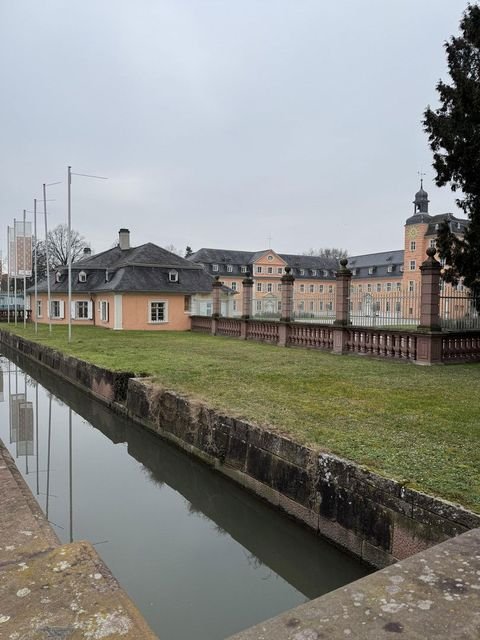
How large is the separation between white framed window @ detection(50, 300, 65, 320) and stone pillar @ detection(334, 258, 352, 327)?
82.0 ft

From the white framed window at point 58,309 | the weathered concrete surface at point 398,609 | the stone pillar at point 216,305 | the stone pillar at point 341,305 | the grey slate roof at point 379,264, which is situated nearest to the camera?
the weathered concrete surface at point 398,609

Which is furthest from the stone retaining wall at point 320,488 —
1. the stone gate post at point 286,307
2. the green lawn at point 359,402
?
the stone gate post at point 286,307

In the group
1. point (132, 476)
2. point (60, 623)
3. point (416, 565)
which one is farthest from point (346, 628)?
point (132, 476)

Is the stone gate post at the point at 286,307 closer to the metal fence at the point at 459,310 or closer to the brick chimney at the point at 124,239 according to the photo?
the metal fence at the point at 459,310

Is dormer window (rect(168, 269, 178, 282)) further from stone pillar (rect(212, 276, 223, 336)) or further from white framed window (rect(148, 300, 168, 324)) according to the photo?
stone pillar (rect(212, 276, 223, 336))

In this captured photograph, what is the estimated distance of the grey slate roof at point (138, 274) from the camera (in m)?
28.3

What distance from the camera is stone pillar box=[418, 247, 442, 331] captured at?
11.6 m

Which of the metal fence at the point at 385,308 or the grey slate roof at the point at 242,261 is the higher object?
the grey slate roof at the point at 242,261

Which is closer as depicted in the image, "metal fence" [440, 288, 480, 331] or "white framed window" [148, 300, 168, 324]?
"metal fence" [440, 288, 480, 331]

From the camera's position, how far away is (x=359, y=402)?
23.7ft

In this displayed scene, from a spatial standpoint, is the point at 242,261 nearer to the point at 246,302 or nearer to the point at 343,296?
the point at 246,302

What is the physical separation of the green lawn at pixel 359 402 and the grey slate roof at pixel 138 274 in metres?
14.5

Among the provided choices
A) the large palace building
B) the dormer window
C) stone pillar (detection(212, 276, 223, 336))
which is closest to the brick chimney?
the dormer window

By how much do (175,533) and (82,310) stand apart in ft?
96.3
